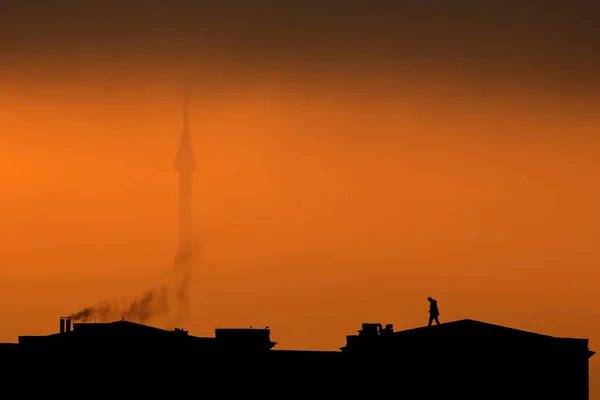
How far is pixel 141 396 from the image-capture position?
173625mm

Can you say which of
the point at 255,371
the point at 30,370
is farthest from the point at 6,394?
the point at 255,371

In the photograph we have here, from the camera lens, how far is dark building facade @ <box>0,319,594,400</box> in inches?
6742

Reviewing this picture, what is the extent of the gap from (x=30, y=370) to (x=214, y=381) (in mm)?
10144

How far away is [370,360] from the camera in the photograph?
17400 cm

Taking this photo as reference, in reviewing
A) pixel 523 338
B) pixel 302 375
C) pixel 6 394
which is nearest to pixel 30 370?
pixel 6 394

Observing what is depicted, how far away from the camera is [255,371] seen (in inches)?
6905

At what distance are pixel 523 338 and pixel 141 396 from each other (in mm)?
21022

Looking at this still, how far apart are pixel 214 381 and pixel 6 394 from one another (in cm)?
1148

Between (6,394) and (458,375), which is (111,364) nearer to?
(6,394)

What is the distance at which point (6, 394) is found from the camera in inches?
6801

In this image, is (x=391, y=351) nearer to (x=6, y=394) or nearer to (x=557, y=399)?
(x=557, y=399)

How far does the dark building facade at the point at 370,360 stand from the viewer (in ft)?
562

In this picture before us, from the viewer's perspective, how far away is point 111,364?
174m

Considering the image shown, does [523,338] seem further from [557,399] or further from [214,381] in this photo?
[214,381]
